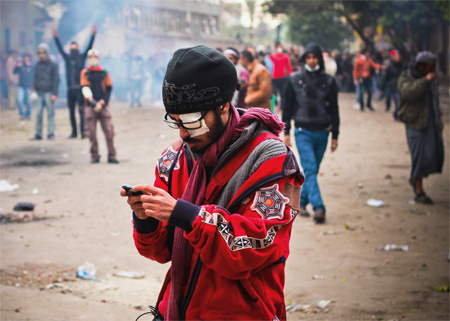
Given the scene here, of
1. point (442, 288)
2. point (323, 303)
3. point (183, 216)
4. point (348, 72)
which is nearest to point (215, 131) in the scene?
point (183, 216)

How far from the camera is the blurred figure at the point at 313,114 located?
7242 millimetres

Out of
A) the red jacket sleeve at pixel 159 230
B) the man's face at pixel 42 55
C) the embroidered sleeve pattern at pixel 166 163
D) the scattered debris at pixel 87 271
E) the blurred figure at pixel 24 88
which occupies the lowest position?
the scattered debris at pixel 87 271

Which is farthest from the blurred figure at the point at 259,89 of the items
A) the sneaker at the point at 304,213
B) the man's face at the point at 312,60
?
the sneaker at the point at 304,213

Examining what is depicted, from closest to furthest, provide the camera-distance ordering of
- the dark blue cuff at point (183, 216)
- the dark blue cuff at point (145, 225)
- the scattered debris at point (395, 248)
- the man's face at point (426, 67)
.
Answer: the dark blue cuff at point (183, 216), the dark blue cuff at point (145, 225), the scattered debris at point (395, 248), the man's face at point (426, 67)

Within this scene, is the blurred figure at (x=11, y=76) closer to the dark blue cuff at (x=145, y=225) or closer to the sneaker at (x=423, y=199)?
the sneaker at (x=423, y=199)

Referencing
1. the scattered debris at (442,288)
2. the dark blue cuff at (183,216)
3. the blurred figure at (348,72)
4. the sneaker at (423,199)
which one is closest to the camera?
the dark blue cuff at (183,216)

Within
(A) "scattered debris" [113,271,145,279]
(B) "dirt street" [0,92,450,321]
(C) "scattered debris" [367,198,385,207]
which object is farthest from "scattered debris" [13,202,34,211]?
(C) "scattered debris" [367,198,385,207]

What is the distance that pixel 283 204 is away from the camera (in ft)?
7.43

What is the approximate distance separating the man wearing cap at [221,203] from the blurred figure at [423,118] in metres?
6.15

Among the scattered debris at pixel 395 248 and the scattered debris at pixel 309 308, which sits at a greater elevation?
the scattered debris at pixel 309 308

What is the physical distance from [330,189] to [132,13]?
97.7 ft

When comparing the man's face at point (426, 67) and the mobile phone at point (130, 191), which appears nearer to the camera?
the mobile phone at point (130, 191)

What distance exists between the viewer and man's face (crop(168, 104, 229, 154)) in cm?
232

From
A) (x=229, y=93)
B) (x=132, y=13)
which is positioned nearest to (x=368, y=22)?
(x=132, y=13)
